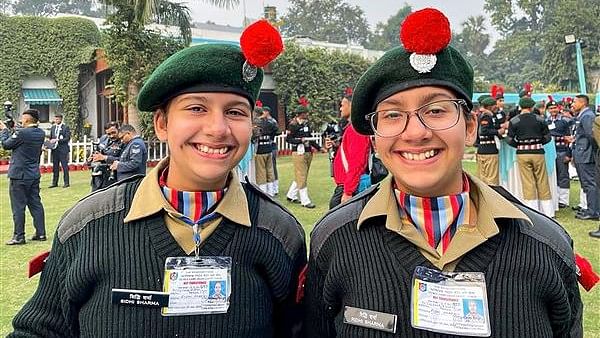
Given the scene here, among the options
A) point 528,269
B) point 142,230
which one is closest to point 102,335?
point 142,230

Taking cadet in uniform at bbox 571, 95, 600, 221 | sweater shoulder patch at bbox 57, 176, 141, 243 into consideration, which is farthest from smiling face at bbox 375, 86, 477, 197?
cadet in uniform at bbox 571, 95, 600, 221

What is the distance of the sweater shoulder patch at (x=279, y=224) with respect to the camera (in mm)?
2016

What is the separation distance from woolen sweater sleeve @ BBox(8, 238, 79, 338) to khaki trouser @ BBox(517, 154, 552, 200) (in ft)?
26.3

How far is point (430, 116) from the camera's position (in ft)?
5.59

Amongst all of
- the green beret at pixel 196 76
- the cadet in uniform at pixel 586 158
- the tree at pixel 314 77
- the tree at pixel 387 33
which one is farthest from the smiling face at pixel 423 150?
the tree at pixel 387 33

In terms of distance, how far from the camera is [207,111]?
1.86 meters

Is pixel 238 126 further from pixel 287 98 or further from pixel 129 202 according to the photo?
pixel 287 98

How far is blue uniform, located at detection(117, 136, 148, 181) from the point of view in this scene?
7.98 meters

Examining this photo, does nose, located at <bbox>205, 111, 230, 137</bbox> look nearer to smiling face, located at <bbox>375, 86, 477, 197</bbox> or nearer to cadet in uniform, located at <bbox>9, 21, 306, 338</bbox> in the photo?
cadet in uniform, located at <bbox>9, 21, 306, 338</bbox>

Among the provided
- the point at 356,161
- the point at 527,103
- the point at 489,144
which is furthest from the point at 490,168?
the point at 356,161

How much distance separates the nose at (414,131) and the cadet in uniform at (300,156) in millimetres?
8742

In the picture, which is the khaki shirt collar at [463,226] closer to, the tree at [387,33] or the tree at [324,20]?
the tree at [324,20]

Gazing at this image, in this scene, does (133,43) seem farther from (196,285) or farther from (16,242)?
(196,285)

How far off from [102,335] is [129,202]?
1.46 feet
